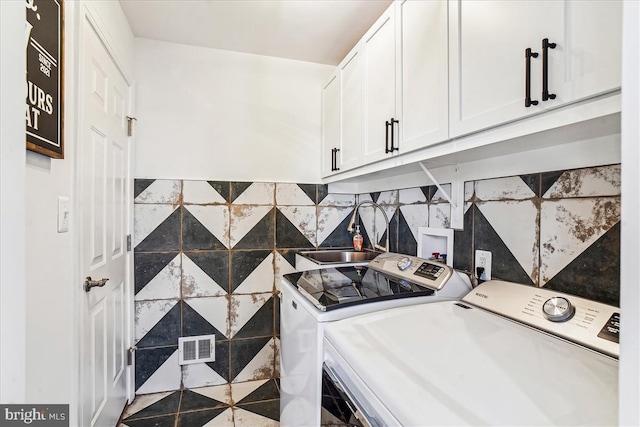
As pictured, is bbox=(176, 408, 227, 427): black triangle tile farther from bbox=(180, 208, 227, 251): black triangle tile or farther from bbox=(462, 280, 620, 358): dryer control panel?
bbox=(462, 280, 620, 358): dryer control panel

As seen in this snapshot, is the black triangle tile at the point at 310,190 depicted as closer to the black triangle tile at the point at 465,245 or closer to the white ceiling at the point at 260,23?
the white ceiling at the point at 260,23

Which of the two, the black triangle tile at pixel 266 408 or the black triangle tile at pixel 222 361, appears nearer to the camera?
the black triangle tile at pixel 266 408

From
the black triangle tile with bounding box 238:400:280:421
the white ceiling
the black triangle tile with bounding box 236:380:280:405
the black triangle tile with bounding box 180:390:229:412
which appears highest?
the white ceiling

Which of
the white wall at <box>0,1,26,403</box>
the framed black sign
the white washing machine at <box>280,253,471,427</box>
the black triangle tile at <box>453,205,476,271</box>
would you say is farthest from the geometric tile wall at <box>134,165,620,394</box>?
the white wall at <box>0,1,26,403</box>

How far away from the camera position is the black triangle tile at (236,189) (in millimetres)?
2361

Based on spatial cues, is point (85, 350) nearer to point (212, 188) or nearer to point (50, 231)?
point (50, 231)

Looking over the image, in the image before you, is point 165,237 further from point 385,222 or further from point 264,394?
point 385,222

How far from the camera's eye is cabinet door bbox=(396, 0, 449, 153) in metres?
1.13

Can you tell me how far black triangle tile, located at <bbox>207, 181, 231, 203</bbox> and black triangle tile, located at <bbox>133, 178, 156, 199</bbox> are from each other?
41cm

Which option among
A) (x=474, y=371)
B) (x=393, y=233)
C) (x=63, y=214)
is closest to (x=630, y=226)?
(x=474, y=371)

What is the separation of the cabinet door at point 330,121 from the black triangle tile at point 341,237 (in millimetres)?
460

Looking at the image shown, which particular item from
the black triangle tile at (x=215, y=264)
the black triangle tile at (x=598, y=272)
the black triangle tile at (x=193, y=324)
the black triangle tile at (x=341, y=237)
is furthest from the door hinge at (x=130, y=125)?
the black triangle tile at (x=598, y=272)

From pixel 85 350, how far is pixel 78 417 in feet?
0.83

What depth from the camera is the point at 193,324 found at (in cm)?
227
